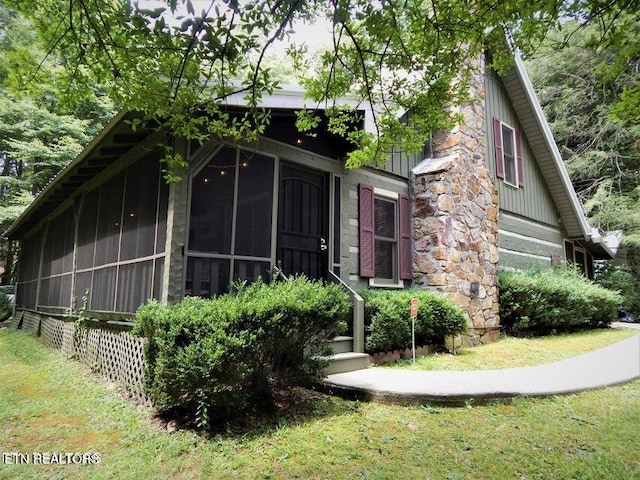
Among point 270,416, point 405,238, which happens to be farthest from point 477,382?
point 405,238

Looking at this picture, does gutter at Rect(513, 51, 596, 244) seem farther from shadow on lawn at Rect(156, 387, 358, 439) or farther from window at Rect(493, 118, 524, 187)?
shadow on lawn at Rect(156, 387, 358, 439)

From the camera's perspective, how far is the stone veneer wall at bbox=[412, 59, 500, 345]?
765 cm

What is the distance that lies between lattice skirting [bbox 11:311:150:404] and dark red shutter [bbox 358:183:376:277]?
12.3 feet

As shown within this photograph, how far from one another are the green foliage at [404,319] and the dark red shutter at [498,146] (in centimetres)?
449

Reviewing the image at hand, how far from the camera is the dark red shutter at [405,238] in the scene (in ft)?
25.6

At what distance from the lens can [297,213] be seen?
6164 millimetres

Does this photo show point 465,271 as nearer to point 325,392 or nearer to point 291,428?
point 325,392

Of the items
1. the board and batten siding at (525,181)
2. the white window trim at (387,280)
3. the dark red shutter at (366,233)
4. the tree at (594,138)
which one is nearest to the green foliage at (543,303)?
the board and batten siding at (525,181)

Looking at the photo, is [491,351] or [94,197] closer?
[491,351]

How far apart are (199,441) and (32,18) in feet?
11.9

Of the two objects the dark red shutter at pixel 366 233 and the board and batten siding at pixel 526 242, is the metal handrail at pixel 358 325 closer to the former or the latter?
the dark red shutter at pixel 366 233

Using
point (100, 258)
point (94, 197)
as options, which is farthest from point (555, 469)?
point (94, 197)

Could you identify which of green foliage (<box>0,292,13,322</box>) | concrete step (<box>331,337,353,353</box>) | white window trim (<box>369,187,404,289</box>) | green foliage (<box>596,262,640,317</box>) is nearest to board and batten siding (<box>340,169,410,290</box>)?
white window trim (<box>369,187,404,289</box>)

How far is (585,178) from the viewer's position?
1775cm
